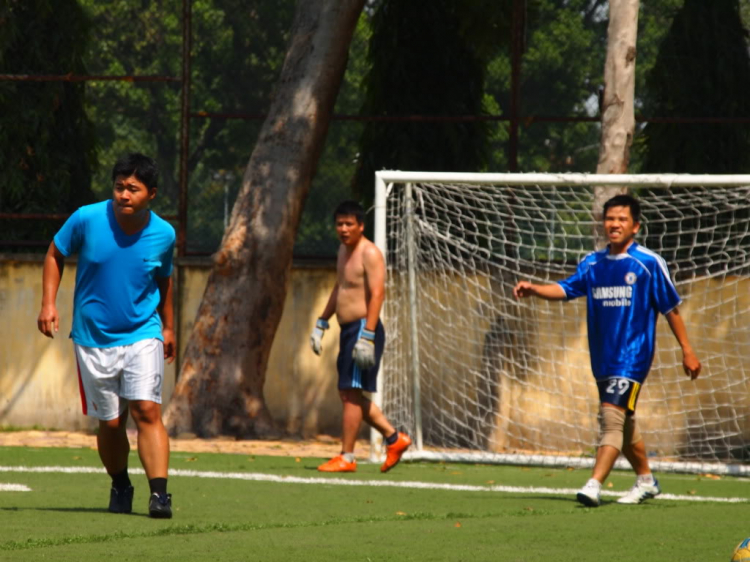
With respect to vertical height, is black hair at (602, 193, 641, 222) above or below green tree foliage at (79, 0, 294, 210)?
below

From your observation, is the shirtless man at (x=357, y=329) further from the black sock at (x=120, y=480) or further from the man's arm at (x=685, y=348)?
the black sock at (x=120, y=480)

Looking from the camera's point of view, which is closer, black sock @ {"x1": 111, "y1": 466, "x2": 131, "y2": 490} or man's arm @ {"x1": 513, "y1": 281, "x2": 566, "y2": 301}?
black sock @ {"x1": 111, "y1": 466, "x2": 131, "y2": 490}

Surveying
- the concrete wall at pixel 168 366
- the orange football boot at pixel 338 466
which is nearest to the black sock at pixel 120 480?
the orange football boot at pixel 338 466

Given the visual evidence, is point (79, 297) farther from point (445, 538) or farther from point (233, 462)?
point (233, 462)

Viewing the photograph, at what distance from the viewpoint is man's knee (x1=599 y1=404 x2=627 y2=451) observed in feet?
23.4

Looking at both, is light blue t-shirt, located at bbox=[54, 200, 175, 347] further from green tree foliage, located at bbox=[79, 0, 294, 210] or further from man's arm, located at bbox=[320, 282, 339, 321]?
green tree foliage, located at bbox=[79, 0, 294, 210]

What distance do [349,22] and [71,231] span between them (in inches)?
250

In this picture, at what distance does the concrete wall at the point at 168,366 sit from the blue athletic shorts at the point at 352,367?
3.19 m

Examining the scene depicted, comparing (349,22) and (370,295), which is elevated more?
(349,22)

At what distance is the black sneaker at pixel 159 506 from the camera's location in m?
5.85

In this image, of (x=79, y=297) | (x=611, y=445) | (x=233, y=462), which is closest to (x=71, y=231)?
(x=79, y=297)

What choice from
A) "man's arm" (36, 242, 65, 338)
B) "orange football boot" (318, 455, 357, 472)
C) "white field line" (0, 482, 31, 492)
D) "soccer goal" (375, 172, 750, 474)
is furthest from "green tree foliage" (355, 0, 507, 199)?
"man's arm" (36, 242, 65, 338)

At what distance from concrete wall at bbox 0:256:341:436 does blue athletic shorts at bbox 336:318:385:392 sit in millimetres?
3186

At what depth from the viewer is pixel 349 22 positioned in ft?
38.9
